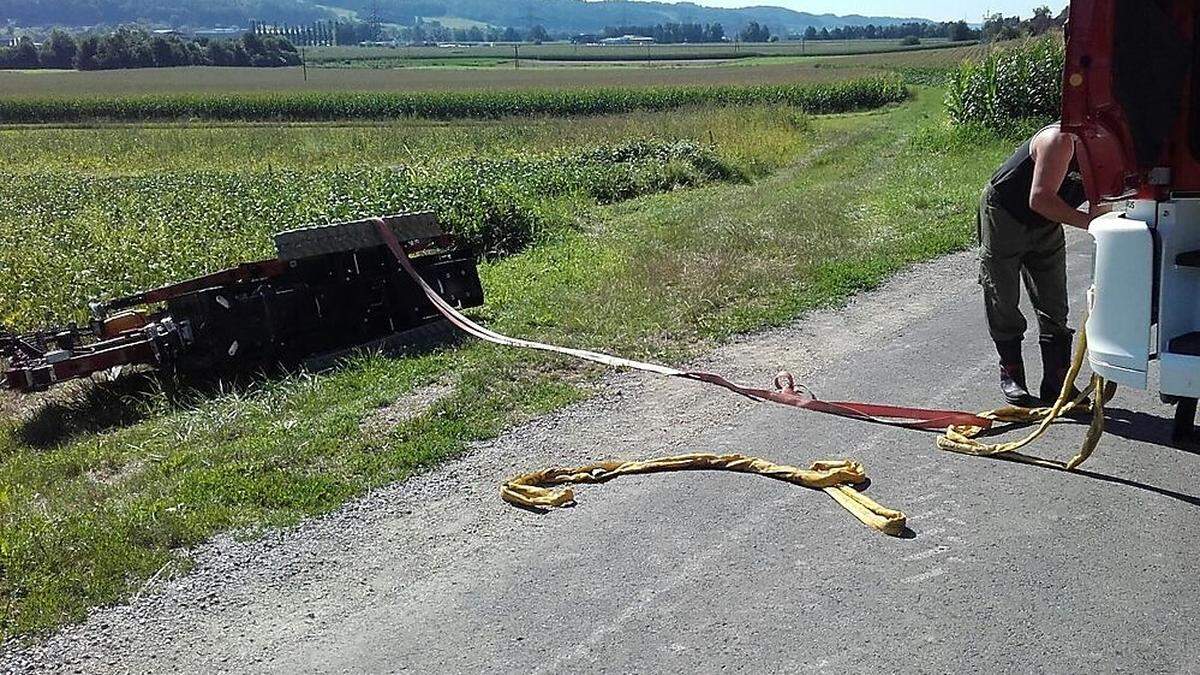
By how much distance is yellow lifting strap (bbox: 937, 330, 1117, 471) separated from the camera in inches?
183

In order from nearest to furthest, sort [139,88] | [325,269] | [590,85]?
1. [325,269]
2. [590,85]
3. [139,88]

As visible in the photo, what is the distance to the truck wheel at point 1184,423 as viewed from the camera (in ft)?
16.4

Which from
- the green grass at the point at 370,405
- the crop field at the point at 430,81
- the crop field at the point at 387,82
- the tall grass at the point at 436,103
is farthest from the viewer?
the crop field at the point at 430,81

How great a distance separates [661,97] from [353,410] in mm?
42854

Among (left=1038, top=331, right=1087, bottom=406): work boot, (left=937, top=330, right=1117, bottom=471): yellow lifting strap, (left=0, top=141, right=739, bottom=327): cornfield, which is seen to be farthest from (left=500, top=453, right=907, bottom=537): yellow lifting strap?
(left=0, top=141, right=739, bottom=327): cornfield

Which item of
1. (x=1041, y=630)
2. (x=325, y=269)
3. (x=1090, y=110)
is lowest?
(x=1041, y=630)

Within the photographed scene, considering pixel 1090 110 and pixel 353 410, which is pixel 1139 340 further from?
pixel 353 410

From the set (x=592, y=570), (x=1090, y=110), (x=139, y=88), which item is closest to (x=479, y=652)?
(x=592, y=570)

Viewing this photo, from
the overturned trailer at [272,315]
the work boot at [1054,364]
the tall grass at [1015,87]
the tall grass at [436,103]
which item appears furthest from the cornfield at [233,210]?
the tall grass at [436,103]

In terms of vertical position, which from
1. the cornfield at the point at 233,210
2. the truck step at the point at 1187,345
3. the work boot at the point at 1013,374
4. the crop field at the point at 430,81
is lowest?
the work boot at the point at 1013,374

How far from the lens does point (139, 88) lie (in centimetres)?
6053

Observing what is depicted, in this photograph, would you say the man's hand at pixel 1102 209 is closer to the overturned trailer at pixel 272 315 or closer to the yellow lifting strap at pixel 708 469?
the yellow lifting strap at pixel 708 469

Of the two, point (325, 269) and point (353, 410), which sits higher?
point (325, 269)

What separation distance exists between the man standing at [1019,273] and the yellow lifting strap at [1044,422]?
0.95 ft
